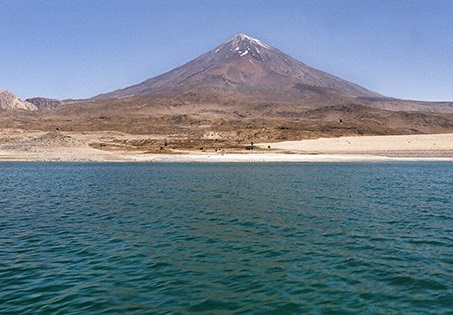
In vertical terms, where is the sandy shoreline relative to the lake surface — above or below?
above

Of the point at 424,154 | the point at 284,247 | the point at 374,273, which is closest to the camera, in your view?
the point at 374,273

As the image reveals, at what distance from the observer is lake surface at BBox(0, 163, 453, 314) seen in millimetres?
12164

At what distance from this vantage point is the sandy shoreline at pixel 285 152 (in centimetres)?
8531

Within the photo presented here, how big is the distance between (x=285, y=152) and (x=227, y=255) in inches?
3262

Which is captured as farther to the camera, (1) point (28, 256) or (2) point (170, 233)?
(2) point (170, 233)

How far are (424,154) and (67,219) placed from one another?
85847 mm

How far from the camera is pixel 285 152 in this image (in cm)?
9844

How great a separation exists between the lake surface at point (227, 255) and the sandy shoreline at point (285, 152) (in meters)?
53.0

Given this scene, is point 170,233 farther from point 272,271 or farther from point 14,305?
point 14,305

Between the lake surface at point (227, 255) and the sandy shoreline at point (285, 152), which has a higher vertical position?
the sandy shoreline at point (285, 152)

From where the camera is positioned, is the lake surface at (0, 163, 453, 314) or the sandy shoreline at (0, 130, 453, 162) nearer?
the lake surface at (0, 163, 453, 314)

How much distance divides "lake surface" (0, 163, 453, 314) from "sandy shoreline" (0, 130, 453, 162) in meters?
53.0

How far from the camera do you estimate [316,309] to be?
11.6 m

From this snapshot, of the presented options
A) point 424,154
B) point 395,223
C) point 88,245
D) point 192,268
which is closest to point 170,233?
point 88,245
